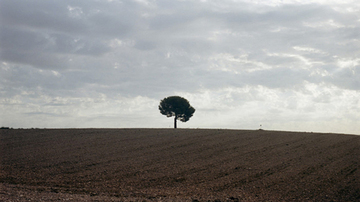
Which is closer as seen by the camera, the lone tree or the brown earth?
the brown earth

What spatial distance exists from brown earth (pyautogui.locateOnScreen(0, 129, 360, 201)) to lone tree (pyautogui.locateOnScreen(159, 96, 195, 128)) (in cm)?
2994

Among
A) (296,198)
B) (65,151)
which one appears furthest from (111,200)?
(65,151)

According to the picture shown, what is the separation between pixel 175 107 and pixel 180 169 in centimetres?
4230

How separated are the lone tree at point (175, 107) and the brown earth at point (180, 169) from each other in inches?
1179

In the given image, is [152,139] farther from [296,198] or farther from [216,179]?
[296,198]

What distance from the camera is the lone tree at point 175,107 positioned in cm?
6188

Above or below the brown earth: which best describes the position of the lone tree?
above

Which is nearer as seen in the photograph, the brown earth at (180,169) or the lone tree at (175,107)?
the brown earth at (180,169)

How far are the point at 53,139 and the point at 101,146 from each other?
7.84 m

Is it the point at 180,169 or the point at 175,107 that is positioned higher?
the point at 175,107

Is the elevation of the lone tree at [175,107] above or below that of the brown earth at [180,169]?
above

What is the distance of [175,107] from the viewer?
6181cm

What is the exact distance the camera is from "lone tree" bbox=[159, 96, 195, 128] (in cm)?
6188

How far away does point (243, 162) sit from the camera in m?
21.7
